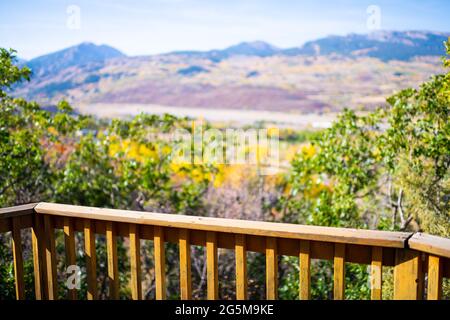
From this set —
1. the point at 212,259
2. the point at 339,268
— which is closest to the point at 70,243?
the point at 212,259

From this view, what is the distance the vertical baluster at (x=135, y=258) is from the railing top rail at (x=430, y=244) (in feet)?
3.83

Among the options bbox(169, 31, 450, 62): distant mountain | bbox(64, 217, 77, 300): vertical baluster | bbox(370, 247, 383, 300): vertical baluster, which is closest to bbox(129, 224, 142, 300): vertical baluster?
bbox(64, 217, 77, 300): vertical baluster

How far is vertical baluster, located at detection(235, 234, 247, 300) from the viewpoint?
1.88 metres

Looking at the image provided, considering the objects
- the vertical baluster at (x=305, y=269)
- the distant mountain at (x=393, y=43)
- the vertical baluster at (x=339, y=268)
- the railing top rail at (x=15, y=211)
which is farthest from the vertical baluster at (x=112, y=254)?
the distant mountain at (x=393, y=43)

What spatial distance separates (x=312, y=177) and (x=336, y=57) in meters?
26.2

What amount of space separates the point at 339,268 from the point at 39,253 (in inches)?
59.9

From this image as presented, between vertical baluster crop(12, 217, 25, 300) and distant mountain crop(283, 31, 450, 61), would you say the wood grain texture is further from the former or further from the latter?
distant mountain crop(283, 31, 450, 61)

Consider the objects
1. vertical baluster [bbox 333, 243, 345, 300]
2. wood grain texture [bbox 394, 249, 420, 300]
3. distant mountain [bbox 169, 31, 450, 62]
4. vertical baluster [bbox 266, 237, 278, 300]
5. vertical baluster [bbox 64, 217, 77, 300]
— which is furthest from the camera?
distant mountain [bbox 169, 31, 450, 62]

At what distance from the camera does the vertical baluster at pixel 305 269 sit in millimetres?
1785

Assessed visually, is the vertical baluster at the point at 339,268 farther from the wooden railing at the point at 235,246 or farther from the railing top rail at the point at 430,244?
the railing top rail at the point at 430,244

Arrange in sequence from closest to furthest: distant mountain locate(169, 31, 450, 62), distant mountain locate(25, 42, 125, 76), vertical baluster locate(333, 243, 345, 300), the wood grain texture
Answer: the wood grain texture, vertical baluster locate(333, 243, 345, 300), distant mountain locate(169, 31, 450, 62), distant mountain locate(25, 42, 125, 76)

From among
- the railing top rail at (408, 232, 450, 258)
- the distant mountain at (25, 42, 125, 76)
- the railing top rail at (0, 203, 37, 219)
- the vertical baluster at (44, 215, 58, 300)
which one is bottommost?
the vertical baluster at (44, 215, 58, 300)

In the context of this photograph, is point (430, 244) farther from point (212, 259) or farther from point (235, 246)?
point (212, 259)

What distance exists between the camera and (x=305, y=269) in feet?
5.94
